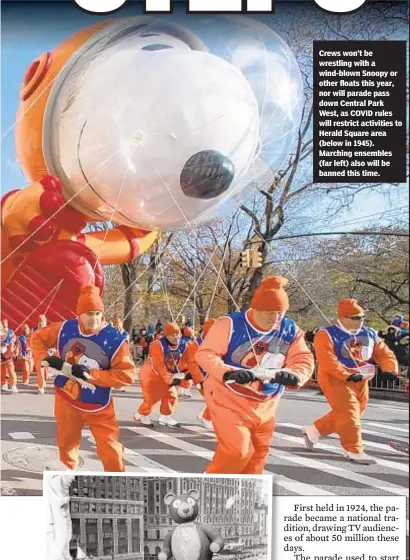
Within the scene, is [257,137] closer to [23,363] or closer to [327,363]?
[327,363]

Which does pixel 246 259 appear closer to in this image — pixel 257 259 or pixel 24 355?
pixel 257 259

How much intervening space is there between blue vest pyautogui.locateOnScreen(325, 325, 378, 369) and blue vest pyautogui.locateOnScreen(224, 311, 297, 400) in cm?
25

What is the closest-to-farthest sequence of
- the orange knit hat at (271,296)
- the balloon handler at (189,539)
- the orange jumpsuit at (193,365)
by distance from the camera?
the balloon handler at (189,539) < the orange knit hat at (271,296) < the orange jumpsuit at (193,365)

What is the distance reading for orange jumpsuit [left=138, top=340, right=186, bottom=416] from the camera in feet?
11.1

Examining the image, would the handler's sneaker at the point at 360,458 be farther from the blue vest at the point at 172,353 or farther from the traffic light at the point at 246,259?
the traffic light at the point at 246,259

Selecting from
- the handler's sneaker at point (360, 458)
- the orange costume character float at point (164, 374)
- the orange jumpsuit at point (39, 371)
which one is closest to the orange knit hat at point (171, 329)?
the orange costume character float at point (164, 374)

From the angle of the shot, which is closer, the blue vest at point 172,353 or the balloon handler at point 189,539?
the balloon handler at point 189,539

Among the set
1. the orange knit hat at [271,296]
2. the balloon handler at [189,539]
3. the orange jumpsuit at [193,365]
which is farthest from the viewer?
the orange jumpsuit at [193,365]

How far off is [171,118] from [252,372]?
1.33 m

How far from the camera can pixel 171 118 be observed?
318cm

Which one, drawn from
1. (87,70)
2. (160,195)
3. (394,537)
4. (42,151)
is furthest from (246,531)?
(87,70)

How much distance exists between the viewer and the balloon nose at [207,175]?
3223 millimetres

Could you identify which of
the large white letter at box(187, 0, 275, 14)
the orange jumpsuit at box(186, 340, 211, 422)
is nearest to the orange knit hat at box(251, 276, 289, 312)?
the orange jumpsuit at box(186, 340, 211, 422)

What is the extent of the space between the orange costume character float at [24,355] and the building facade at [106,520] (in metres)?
0.59
